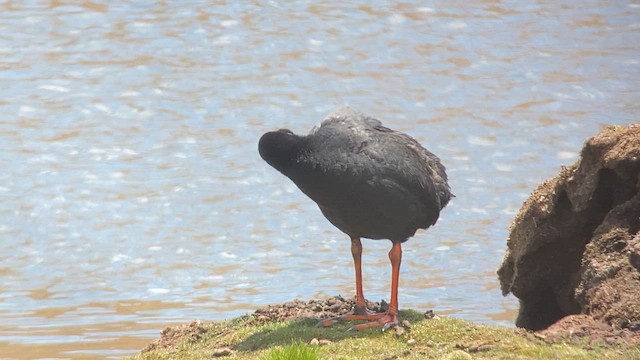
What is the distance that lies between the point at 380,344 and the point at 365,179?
1.00 meters

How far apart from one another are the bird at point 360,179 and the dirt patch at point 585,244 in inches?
27.9

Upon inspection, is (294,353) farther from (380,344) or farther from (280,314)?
(280,314)

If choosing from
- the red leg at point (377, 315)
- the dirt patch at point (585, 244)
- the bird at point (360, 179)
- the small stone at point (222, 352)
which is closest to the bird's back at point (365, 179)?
the bird at point (360, 179)

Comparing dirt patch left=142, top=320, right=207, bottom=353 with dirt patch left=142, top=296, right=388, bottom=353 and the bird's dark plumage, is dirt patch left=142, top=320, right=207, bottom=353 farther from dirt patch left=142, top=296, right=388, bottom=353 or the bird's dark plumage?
the bird's dark plumage

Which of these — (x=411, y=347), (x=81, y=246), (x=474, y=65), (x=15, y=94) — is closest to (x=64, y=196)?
(x=81, y=246)

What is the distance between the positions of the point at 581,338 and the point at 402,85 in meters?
10.3

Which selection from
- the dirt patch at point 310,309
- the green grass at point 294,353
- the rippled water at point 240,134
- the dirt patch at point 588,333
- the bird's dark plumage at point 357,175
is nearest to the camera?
the green grass at point 294,353

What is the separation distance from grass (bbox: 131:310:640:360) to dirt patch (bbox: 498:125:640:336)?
0.46 metres

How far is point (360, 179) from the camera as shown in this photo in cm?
726

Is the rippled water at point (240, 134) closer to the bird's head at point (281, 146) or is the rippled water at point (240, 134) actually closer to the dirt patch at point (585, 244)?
the dirt patch at point (585, 244)

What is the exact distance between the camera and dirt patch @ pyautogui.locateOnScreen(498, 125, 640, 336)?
23.0ft

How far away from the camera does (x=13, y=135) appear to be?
49.6 feet

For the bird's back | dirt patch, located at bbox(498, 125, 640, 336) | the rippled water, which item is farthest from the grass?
the rippled water

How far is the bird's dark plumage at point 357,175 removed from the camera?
7238 mm
